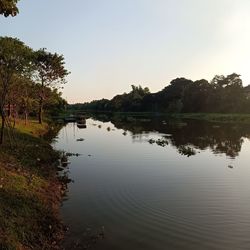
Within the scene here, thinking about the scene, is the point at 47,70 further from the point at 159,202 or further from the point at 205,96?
the point at 205,96

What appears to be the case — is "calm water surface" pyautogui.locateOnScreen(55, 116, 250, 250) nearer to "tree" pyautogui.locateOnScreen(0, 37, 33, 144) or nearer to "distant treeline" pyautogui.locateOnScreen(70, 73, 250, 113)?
"tree" pyautogui.locateOnScreen(0, 37, 33, 144)

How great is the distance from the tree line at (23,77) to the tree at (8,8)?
16018 mm

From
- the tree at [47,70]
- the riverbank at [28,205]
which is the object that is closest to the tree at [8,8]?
the riverbank at [28,205]

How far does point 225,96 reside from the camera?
139500 millimetres

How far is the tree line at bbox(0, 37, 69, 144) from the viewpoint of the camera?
92.6ft

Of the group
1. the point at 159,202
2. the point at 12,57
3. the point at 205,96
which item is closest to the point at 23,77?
the point at 12,57

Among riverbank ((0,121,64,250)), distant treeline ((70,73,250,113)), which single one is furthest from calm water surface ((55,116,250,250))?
distant treeline ((70,73,250,113))

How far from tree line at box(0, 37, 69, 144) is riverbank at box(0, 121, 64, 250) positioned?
5496 millimetres

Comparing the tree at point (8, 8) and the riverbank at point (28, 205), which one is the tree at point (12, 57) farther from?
the tree at point (8, 8)

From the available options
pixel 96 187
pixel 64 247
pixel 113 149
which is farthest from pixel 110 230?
pixel 113 149

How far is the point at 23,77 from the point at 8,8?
29.7 meters

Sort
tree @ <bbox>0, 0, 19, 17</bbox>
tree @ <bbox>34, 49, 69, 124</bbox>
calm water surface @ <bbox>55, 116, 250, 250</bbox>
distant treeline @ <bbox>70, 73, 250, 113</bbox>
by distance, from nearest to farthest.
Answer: tree @ <bbox>0, 0, 19, 17</bbox>
calm water surface @ <bbox>55, 116, 250, 250</bbox>
tree @ <bbox>34, 49, 69, 124</bbox>
distant treeline @ <bbox>70, 73, 250, 113</bbox>

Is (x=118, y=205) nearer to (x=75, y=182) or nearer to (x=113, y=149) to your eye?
(x=75, y=182)

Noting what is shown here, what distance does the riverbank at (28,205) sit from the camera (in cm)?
1355
